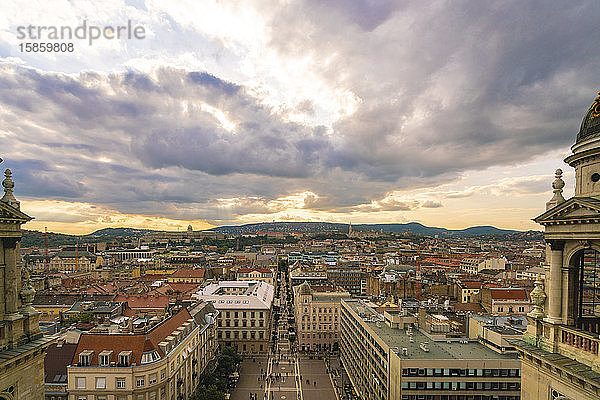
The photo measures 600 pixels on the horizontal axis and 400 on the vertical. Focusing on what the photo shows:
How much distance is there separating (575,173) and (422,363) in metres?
36.2

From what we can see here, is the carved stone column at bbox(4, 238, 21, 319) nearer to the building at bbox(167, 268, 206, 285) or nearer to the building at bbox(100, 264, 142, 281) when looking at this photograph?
the building at bbox(167, 268, 206, 285)

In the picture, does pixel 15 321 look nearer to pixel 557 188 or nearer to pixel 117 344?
pixel 557 188

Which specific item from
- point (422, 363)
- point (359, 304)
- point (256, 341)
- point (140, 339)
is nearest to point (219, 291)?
point (256, 341)

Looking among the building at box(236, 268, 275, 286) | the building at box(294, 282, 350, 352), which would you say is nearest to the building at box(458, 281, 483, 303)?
the building at box(294, 282, 350, 352)

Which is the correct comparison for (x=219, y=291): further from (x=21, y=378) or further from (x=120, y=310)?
(x=21, y=378)

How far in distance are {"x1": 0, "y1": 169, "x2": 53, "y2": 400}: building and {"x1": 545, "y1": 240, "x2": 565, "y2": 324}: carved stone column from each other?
24588mm

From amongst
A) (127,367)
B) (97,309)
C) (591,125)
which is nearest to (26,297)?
(591,125)

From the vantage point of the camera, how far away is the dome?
16731mm

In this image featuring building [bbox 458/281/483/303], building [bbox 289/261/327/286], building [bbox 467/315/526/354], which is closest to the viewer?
building [bbox 467/315/526/354]

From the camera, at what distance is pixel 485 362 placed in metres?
47.5

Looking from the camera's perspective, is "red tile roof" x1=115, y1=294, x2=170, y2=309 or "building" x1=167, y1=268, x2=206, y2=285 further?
"building" x1=167, y1=268, x2=206, y2=285

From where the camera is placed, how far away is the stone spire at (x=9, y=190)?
18.8m

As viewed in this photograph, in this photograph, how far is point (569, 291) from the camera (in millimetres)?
17234

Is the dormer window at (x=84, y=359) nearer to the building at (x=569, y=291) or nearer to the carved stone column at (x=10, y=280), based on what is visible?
the carved stone column at (x=10, y=280)
